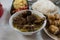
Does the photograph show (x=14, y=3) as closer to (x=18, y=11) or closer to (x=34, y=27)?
(x=18, y=11)

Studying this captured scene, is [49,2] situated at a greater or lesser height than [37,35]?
greater

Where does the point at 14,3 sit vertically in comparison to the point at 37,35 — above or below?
above

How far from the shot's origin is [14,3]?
76cm

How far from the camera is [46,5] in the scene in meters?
0.76

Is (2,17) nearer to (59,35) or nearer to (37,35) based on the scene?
(37,35)

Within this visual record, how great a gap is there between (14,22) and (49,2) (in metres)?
0.27

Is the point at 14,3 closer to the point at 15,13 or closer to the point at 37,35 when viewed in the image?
the point at 15,13

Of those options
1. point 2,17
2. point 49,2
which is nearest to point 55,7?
point 49,2

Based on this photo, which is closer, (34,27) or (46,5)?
(34,27)

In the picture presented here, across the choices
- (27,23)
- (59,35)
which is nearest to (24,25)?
(27,23)

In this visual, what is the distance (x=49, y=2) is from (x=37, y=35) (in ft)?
0.77

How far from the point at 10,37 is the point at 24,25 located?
102mm

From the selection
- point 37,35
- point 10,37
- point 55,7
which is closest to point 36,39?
point 37,35

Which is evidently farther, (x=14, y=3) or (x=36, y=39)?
(x=14, y=3)
